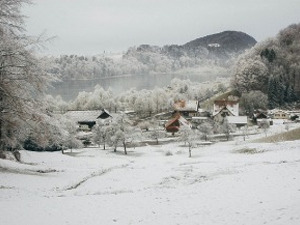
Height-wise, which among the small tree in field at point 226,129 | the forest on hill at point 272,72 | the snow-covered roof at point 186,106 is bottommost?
the small tree in field at point 226,129

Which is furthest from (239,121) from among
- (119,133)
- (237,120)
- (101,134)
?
(119,133)

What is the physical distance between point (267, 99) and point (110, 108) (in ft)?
169

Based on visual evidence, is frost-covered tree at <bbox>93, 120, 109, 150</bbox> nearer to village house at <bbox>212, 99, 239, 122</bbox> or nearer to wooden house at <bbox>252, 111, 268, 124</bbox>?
village house at <bbox>212, 99, 239, 122</bbox>

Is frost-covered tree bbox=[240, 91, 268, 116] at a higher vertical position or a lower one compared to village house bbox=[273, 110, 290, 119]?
higher

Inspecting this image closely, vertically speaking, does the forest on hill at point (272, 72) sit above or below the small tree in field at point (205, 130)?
above

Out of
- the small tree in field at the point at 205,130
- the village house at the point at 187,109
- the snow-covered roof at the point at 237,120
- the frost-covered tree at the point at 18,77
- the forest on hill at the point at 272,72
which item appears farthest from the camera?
the forest on hill at the point at 272,72

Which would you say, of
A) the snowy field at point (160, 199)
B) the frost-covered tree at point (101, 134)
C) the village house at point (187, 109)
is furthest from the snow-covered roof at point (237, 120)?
the snowy field at point (160, 199)

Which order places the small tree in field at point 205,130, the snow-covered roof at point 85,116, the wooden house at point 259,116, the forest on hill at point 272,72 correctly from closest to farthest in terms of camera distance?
the small tree in field at point 205,130 → the snow-covered roof at point 85,116 → the wooden house at point 259,116 → the forest on hill at point 272,72

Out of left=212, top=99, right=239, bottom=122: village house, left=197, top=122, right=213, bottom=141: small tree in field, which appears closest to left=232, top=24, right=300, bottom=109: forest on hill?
left=212, top=99, right=239, bottom=122: village house

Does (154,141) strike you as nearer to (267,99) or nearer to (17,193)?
(267,99)

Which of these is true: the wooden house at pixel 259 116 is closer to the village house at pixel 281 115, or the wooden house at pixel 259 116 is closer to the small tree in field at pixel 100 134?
the village house at pixel 281 115

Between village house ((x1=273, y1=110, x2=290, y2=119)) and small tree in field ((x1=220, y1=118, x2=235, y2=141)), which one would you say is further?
village house ((x1=273, y1=110, x2=290, y2=119))

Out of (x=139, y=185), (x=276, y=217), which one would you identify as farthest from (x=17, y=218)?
(x=139, y=185)

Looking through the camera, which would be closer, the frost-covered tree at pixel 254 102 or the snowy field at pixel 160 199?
the snowy field at pixel 160 199
